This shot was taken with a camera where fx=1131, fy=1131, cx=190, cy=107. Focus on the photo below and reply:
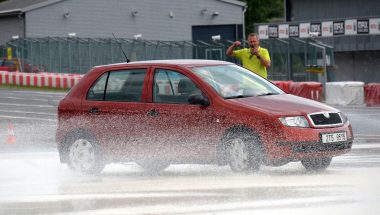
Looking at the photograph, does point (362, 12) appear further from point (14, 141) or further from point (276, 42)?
point (14, 141)

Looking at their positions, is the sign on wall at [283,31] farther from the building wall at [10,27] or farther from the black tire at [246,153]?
the black tire at [246,153]

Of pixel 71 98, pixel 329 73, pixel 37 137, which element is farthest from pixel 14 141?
pixel 329 73

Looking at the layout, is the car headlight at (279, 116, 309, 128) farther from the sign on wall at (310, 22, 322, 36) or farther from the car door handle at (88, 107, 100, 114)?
the sign on wall at (310, 22, 322, 36)

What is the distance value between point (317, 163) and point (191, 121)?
1518mm

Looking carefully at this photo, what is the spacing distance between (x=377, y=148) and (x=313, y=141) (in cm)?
391

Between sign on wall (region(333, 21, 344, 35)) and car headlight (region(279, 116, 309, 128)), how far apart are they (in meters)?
41.7

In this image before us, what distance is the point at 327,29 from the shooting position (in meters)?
54.5

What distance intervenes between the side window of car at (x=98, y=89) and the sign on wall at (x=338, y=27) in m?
40.5

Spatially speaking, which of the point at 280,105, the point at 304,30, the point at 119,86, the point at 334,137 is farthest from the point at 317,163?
the point at 304,30

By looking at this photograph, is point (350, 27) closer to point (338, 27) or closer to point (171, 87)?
point (338, 27)

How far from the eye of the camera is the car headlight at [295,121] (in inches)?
493

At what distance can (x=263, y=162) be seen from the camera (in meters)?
12.6

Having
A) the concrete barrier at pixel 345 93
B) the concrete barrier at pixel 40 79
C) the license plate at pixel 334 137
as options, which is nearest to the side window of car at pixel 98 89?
the license plate at pixel 334 137

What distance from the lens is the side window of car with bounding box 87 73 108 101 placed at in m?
14.1
